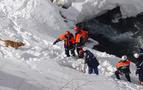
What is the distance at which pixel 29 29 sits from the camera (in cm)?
1973

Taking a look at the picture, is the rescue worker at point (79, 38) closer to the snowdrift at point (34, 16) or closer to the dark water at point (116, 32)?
the snowdrift at point (34, 16)

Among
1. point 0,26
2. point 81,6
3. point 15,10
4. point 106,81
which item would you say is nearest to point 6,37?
point 0,26

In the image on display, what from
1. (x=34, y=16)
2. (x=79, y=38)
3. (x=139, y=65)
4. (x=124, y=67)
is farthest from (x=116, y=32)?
(x=139, y=65)

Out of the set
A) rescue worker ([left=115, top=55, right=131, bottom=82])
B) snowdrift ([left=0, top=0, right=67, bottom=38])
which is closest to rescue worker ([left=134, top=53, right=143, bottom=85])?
rescue worker ([left=115, top=55, right=131, bottom=82])

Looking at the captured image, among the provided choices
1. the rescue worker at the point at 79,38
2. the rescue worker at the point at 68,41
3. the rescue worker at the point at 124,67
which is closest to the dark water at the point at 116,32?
the rescue worker at the point at 68,41

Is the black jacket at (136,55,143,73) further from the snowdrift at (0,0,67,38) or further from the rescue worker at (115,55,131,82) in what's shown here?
the snowdrift at (0,0,67,38)

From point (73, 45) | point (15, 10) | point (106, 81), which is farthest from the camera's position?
point (15, 10)

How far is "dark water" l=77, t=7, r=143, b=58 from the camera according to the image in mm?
22984

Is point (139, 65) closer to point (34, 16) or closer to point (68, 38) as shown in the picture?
point (68, 38)

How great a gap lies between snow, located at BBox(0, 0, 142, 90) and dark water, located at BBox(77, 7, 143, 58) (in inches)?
75.8

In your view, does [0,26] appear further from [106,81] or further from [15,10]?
[106,81]

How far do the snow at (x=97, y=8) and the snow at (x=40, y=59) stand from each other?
6.84ft

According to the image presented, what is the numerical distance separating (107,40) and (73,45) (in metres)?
10.4

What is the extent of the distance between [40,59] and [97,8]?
13.5 meters
